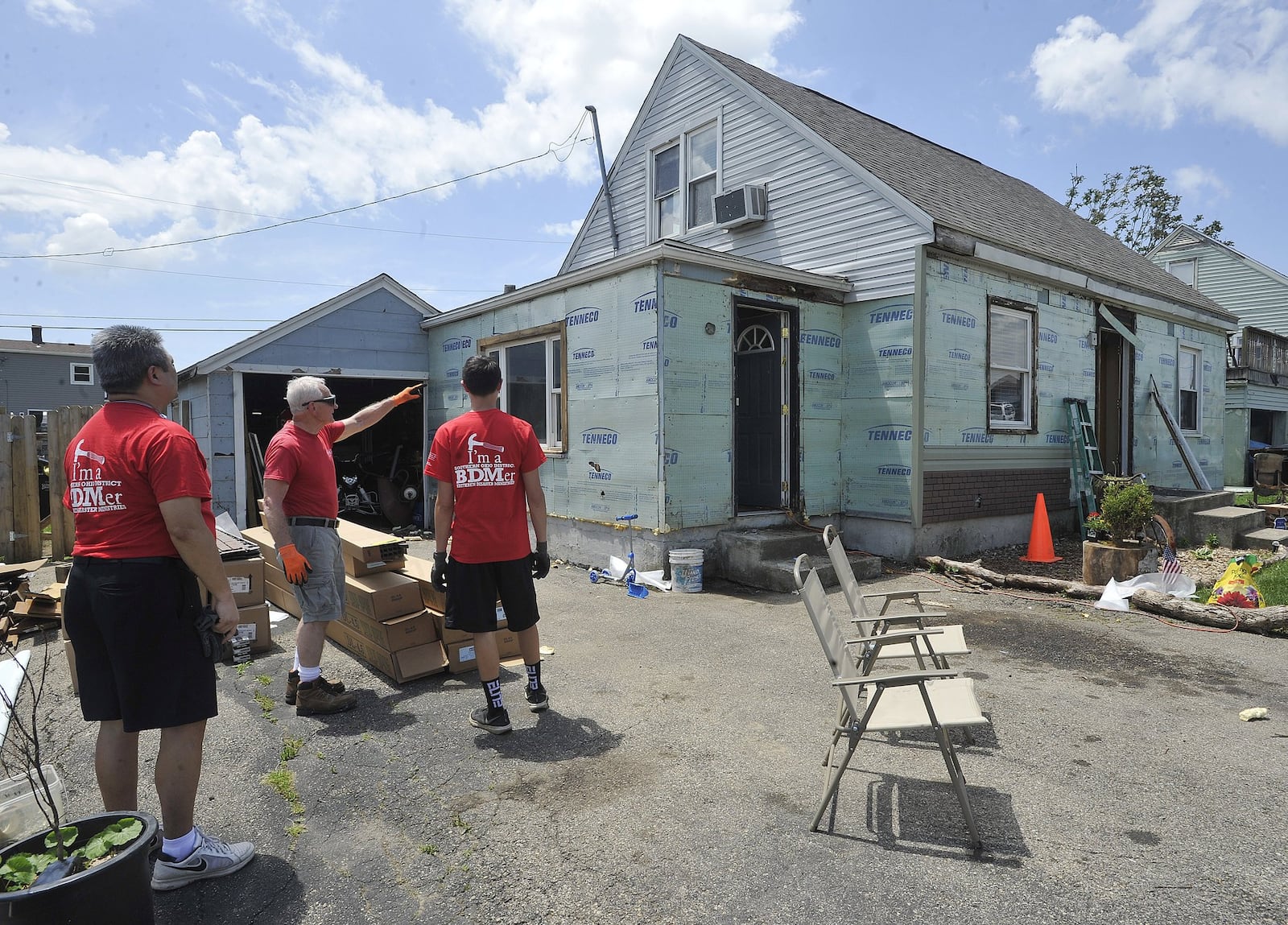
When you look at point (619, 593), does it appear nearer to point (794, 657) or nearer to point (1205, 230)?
point (794, 657)

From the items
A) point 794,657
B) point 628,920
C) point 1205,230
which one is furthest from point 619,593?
point 1205,230

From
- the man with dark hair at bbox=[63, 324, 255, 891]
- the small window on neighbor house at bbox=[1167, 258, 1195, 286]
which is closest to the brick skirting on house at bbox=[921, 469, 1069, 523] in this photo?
the man with dark hair at bbox=[63, 324, 255, 891]

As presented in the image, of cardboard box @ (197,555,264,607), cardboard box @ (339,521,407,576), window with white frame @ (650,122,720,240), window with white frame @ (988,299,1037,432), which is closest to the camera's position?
cardboard box @ (339,521,407,576)

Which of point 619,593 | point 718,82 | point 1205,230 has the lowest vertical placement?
point 619,593

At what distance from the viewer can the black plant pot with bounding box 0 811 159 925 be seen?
195cm

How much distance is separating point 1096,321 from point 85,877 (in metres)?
13.3

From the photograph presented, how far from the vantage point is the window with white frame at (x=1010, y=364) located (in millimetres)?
9828

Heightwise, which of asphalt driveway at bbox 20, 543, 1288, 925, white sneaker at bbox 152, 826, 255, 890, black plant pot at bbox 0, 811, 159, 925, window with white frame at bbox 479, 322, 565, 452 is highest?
window with white frame at bbox 479, 322, 565, 452

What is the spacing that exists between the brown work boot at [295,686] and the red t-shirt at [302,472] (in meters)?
1.01

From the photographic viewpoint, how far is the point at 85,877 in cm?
200

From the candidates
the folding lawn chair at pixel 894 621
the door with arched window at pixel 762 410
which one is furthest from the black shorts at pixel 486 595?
the door with arched window at pixel 762 410

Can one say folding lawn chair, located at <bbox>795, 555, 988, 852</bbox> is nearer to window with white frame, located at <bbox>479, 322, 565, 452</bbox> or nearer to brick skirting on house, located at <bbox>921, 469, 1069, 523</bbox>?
brick skirting on house, located at <bbox>921, 469, 1069, 523</bbox>

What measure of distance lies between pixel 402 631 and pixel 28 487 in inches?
314

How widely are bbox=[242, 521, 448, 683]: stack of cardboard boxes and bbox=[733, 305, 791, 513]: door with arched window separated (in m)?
4.59
